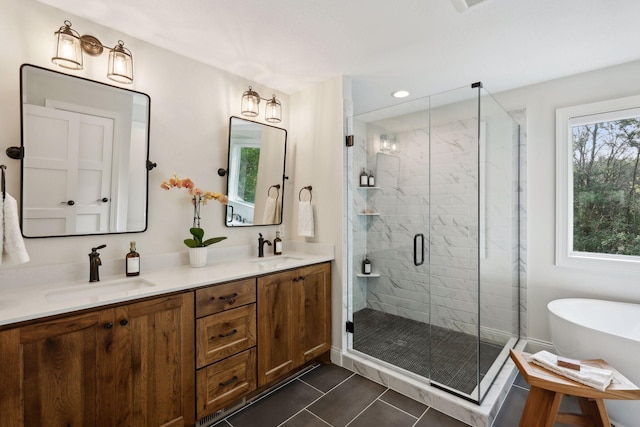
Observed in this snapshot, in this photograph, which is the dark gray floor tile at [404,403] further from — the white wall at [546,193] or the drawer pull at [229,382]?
the white wall at [546,193]

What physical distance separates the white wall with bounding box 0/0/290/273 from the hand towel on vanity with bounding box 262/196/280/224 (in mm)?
92

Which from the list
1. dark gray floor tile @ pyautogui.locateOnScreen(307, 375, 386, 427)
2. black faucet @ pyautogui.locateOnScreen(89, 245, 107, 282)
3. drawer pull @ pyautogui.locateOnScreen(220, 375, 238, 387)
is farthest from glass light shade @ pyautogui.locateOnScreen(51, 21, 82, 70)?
dark gray floor tile @ pyautogui.locateOnScreen(307, 375, 386, 427)

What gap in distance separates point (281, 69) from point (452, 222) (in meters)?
1.82

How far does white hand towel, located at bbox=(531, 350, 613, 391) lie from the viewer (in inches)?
58.3

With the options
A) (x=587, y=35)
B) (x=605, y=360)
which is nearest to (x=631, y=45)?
(x=587, y=35)

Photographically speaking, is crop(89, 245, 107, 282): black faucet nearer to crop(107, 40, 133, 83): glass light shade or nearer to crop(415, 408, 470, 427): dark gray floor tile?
crop(107, 40, 133, 83): glass light shade

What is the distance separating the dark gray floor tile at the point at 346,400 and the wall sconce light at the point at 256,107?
88.7 inches

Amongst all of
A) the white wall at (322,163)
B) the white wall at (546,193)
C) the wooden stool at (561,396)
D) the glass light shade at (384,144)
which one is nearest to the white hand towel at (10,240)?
the white wall at (322,163)

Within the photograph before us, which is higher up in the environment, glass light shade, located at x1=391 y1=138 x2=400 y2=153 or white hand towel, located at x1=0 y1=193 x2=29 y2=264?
glass light shade, located at x1=391 y1=138 x2=400 y2=153

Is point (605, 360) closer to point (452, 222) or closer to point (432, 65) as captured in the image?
point (452, 222)

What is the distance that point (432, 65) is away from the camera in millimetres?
2340

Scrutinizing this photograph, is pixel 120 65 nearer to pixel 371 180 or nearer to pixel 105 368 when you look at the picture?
pixel 105 368

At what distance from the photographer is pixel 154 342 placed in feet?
4.95

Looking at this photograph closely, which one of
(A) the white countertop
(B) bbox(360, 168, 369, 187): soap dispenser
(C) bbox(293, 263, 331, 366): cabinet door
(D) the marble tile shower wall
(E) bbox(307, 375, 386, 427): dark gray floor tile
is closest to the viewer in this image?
(A) the white countertop
